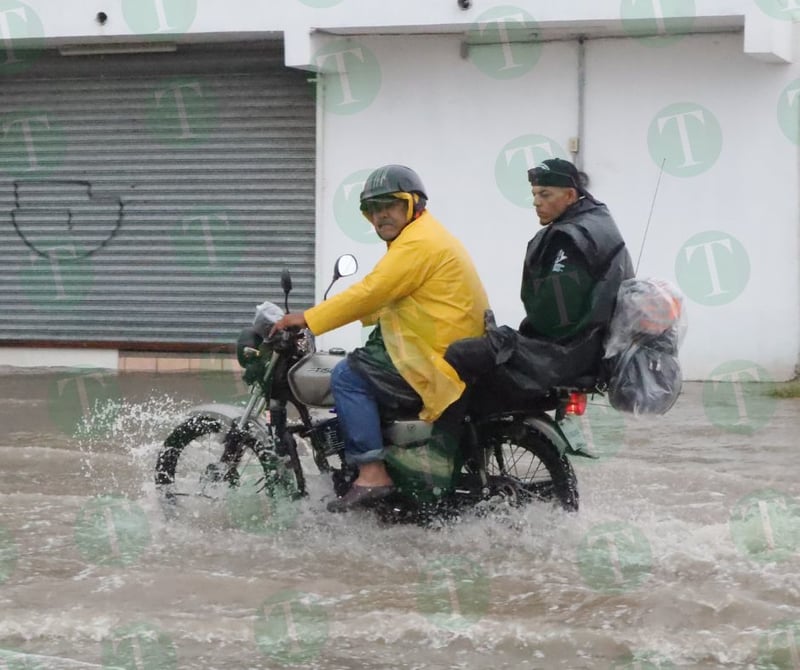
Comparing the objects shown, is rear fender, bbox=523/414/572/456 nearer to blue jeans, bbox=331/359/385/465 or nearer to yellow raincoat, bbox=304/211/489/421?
yellow raincoat, bbox=304/211/489/421

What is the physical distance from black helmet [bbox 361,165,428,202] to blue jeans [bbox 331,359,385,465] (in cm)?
79

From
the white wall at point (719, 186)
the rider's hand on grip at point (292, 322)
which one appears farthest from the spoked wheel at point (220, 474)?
the white wall at point (719, 186)

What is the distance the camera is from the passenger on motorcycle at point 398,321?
6.29 meters

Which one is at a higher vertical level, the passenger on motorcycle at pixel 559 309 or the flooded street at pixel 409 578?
the passenger on motorcycle at pixel 559 309

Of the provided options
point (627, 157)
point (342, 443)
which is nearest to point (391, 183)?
point (342, 443)

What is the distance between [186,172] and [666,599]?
9.17 metres

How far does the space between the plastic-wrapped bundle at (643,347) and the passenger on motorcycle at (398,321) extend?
657 millimetres

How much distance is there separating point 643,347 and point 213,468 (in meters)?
2.12

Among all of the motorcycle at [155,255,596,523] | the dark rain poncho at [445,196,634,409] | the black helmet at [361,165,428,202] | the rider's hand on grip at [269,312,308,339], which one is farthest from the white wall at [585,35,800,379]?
the rider's hand on grip at [269,312,308,339]

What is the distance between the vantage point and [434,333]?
20.8 ft

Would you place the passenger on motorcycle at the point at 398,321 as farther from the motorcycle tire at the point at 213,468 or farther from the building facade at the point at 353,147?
the building facade at the point at 353,147

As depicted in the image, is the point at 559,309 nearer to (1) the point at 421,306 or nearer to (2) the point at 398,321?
(1) the point at 421,306

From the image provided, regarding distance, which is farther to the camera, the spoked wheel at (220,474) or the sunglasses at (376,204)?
the spoked wheel at (220,474)

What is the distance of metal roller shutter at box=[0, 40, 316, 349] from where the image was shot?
45.0 feet
